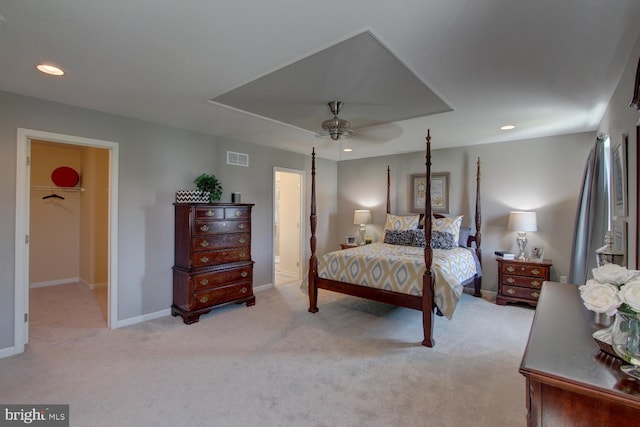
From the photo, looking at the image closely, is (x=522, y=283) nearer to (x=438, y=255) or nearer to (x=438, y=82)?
(x=438, y=255)

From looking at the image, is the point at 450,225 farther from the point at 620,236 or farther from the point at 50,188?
the point at 50,188

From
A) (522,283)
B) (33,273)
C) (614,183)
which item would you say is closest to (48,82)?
(33,273)

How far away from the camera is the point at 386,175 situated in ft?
19.2

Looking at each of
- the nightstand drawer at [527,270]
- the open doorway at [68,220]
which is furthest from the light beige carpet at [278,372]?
the open doorway at [68,220]

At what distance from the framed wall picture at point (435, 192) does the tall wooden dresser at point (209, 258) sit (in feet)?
9.86

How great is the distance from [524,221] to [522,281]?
81 centimetres

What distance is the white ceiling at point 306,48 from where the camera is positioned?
1570mm

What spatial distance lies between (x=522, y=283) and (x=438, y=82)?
3.12 metres

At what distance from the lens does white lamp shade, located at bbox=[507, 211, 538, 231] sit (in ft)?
13.6

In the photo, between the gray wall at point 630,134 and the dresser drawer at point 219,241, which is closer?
the gray wall at point 630,134

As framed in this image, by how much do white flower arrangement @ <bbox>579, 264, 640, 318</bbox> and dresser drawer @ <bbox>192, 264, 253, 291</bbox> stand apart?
3.55 meters

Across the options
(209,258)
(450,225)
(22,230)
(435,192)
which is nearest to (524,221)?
(450,225)

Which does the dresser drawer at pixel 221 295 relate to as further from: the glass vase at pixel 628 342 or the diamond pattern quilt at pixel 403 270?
the glass vase at pixel 628 342

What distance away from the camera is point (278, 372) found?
2494 millimetres
